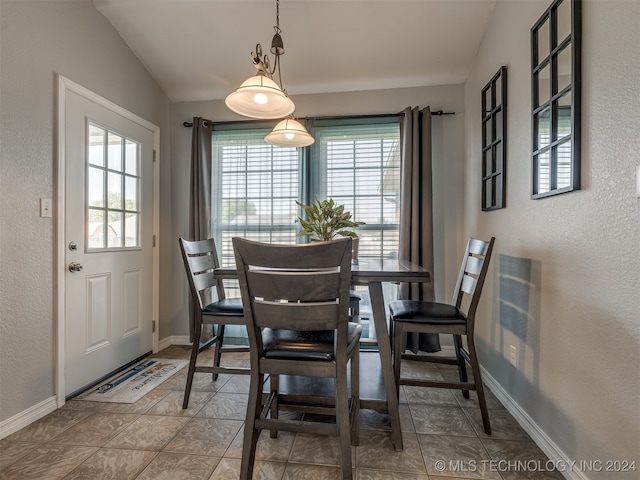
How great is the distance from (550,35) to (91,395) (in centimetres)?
338

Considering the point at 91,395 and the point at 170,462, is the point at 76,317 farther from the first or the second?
the point at 170,462

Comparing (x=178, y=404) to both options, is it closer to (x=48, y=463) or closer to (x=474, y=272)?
(x=48, y=463)

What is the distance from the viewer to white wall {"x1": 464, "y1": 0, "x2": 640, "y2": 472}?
42.5 inches

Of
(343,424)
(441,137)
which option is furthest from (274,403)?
(441,137)

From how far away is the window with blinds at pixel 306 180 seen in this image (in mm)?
2939

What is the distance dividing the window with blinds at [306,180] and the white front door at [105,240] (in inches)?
26.3

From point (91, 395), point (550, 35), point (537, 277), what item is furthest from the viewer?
point (91, 395)

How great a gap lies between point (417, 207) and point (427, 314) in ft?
3.95

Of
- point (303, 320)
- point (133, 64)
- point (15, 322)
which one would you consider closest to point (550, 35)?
point (303, 320)

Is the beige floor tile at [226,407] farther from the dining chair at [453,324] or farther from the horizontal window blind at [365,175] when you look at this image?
the horizontal window blind at [365,175]

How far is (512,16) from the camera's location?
1.99 m

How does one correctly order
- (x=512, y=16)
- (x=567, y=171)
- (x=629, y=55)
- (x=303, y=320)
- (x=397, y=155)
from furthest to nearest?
(x=397, y=155) → (x=512, y=16) → (x=567, y=171) → (x=303, y=320) → (x=629, y=55)

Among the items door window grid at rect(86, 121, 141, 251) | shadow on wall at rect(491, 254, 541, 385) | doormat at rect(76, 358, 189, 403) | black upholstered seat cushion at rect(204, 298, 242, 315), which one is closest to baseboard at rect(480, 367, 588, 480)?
shadow on wall at rect(491, 254, 541, 385)

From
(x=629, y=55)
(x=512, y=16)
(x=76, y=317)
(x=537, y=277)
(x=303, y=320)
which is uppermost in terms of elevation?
(x=512, y=16)
